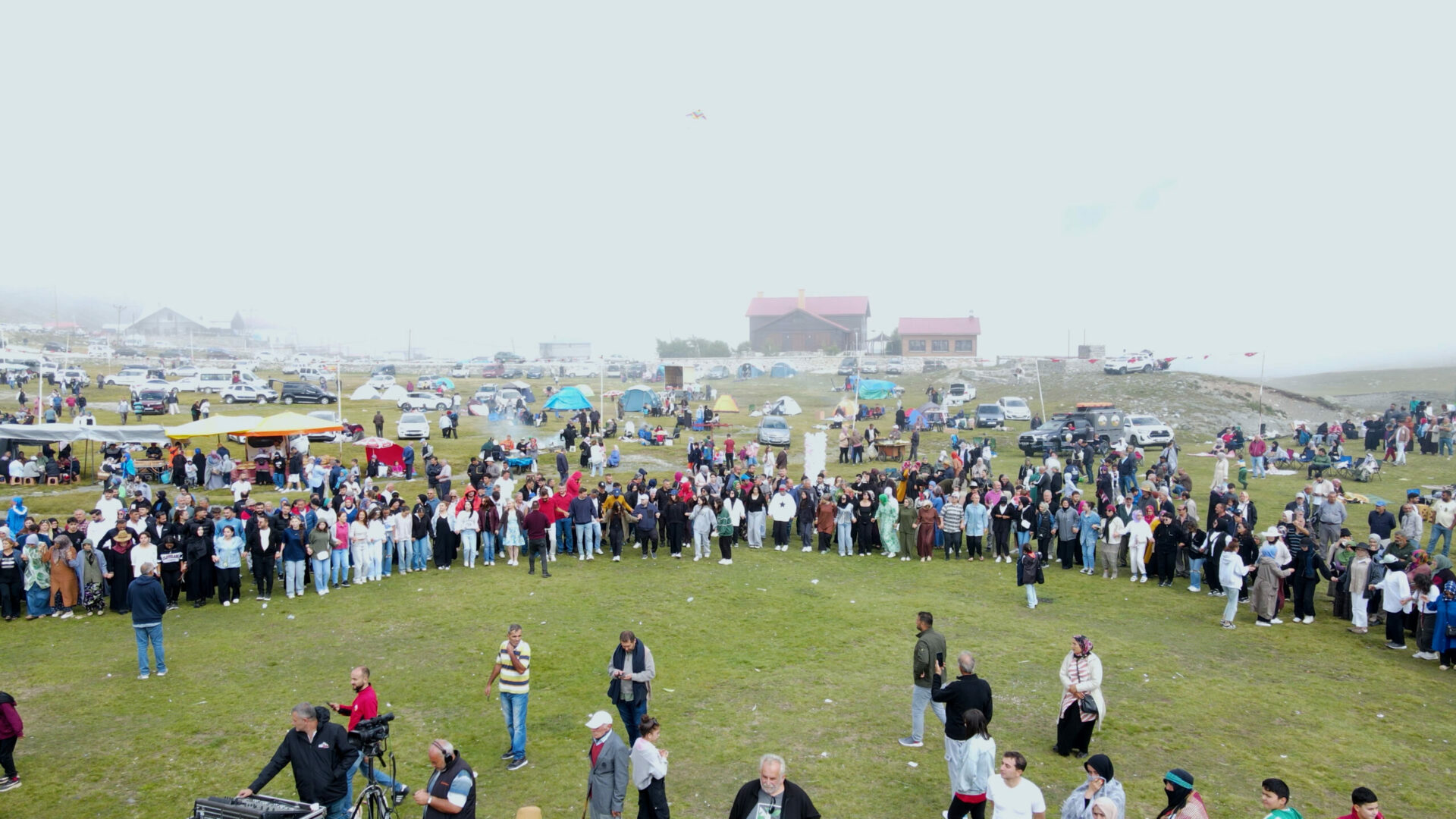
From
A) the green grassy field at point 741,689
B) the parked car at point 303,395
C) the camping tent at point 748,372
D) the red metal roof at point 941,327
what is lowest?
the green grassy field at point 741,689

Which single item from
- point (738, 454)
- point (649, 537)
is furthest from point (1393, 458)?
point (649, 537)

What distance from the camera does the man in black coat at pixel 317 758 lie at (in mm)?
6465

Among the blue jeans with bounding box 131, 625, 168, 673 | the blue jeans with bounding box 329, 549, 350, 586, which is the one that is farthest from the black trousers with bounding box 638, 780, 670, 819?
the blue jeans with bounding box 329, 549, 350, 586

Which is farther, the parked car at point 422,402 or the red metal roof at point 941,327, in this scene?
the red metal roof at point 941,327

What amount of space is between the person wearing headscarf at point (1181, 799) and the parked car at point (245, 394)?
51.3 metres

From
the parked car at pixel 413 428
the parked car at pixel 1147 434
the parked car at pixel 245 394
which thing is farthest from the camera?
the parked car at pixel 245 394

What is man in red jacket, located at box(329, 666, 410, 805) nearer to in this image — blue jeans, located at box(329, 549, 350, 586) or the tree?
blue jeans, located at box(329, 549, 350, 586)

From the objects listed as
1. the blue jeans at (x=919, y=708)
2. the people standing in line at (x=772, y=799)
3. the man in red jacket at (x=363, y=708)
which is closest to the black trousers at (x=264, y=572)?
the man in red jacket at (x=363, y=708)

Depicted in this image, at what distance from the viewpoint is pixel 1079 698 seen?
8.23 metres

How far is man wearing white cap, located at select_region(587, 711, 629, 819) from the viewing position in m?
6.38

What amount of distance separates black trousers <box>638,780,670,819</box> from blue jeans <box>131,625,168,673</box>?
25.2ft

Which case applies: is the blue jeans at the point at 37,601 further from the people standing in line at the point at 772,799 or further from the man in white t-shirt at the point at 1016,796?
the man in white t-shirt at the point at 1016,796

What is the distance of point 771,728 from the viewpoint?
9.27 metres

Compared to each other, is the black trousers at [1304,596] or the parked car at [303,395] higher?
the parked car at [303,395]
